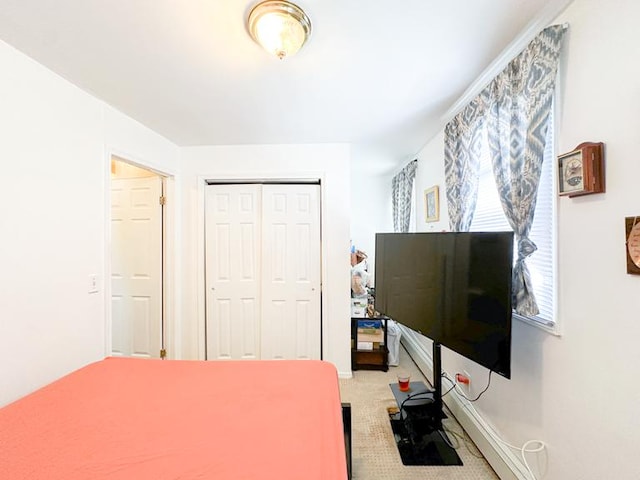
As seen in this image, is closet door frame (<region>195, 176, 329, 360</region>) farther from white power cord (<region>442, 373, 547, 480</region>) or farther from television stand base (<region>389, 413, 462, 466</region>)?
white power cord (<region>442, 373, 547, 480</region>)

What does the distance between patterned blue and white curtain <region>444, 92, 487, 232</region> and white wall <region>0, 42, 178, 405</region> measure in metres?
2.61

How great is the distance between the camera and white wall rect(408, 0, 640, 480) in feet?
3.12

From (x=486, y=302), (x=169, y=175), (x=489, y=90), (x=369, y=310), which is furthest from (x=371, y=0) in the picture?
(x=369, y=310)

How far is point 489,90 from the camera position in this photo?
1.66m

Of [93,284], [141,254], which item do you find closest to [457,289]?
[93,284]

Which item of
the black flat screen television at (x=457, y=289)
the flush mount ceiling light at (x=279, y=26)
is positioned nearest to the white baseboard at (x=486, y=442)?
the black flat screen television at (x=457, y=289)

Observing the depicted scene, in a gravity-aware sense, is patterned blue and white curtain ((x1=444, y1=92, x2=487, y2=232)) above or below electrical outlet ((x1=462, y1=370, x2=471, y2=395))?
above

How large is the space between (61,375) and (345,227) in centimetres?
238

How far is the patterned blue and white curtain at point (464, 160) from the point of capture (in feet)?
6.12

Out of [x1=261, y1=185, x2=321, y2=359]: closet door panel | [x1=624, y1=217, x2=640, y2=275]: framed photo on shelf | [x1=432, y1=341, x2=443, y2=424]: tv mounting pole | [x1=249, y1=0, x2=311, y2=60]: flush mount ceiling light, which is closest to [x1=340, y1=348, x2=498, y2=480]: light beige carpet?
[x1=432, y1=341, x2=443, y2=424]: tv mounting pole

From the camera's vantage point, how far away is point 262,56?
147 centimetres

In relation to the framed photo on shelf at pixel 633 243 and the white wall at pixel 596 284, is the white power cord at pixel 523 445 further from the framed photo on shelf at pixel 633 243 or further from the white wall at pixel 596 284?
the framed photo on shelf at pixel 633 243

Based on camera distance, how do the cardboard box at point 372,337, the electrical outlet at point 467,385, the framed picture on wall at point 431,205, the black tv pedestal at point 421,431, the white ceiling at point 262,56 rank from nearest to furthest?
the white ceiling at point 262,56 < the black tv pedestal at point 421,431 < the electrical outlet at point 467,385 < the framed picture on wall at point 431,205 < the cardboard box at point 372,337

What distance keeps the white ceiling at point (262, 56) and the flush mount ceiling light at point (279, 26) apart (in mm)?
54
